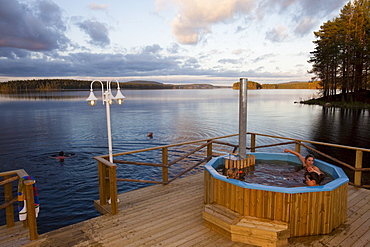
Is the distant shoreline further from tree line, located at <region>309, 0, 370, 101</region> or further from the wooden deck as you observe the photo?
the wooden deck

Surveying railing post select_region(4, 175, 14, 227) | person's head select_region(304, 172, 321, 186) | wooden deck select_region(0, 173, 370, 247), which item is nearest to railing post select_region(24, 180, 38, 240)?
wooden deck select_region(0, 173, 370, 247)

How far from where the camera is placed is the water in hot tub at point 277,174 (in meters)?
6.39

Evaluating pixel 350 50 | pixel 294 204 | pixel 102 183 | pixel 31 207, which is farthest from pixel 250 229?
pixel 350 50

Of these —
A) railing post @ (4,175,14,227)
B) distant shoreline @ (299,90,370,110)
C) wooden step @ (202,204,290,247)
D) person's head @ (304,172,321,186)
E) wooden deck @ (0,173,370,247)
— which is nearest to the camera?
wooden step @ (202,204,290,247)

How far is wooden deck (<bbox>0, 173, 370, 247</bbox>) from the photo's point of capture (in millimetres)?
4664

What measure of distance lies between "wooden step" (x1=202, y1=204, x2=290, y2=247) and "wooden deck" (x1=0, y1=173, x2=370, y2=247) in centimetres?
16

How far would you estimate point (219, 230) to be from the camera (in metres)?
4.96

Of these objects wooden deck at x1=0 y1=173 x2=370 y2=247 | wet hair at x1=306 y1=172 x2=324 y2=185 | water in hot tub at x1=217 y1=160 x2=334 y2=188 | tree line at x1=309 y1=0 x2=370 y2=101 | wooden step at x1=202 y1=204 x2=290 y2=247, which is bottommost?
wooden deck at x1=0 y1=173 x2=370 y2=247

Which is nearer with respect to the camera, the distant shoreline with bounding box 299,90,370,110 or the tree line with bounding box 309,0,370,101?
the distant shoreline with bounding box 299,90,370,110

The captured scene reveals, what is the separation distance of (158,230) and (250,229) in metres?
1.74

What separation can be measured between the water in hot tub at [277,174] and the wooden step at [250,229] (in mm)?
1664

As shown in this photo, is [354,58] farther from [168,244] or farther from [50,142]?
[168,244]

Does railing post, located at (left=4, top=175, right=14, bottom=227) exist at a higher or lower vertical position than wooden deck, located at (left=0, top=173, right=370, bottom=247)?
higher

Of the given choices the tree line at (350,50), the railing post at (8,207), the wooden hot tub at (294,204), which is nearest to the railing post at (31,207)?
the railing post at (8,207)
